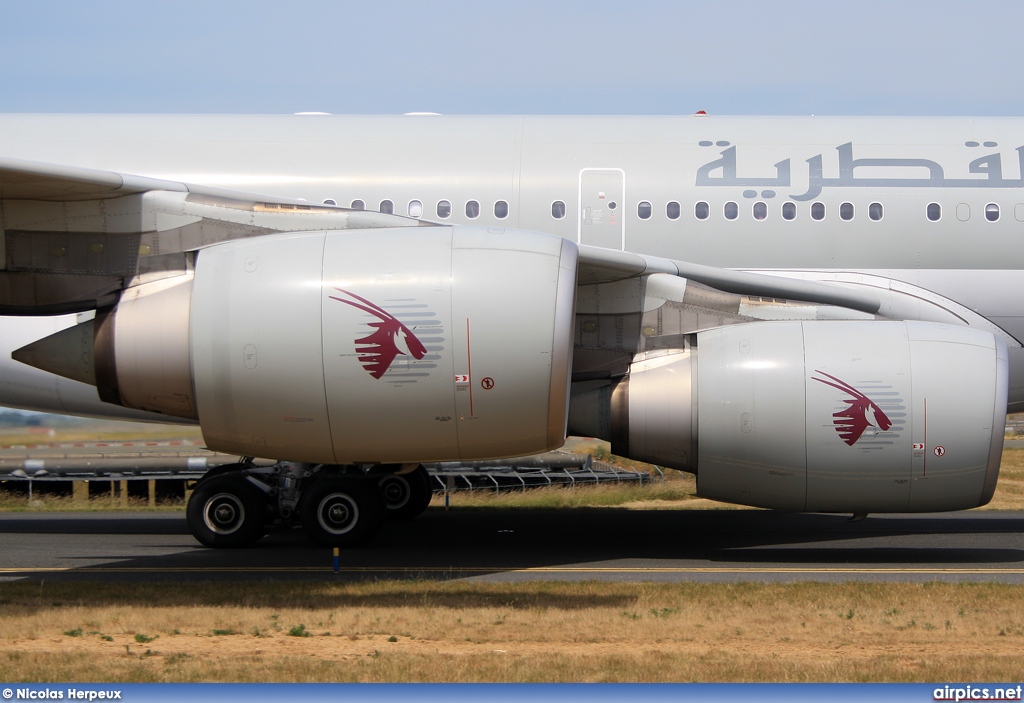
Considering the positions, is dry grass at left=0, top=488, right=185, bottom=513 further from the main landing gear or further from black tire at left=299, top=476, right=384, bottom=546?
black tire at left=299, top=476, right=384, bottom=546

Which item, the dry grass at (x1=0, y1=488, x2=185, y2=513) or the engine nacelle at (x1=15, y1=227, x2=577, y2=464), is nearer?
the engine nacelle at (x1=15, y1=227, x2=577, y2=464)

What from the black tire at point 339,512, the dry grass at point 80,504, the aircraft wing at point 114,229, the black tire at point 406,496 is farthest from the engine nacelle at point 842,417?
the dry grass at point 80,504

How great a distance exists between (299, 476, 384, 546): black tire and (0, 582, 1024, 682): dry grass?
7.33ft

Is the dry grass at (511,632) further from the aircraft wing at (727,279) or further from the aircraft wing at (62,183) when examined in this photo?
the aircraft wing at (62,183)

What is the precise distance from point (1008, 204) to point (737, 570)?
642 centimetres

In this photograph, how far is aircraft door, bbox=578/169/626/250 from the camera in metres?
15.4

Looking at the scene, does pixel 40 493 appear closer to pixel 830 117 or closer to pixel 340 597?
pixel 340 597

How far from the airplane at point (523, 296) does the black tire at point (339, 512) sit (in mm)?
34

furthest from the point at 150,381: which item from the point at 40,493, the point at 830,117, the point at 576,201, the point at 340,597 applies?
the point at 40,493

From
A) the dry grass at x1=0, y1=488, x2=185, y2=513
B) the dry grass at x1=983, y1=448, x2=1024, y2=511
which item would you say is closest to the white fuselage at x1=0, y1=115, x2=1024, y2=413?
the dry grass at x1=983, y1=448, x2=1024, y2=511

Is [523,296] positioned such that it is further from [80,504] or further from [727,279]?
[80,504]

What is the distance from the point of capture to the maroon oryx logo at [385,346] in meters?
11.2

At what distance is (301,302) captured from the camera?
37.3 ft

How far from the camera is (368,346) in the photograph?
11219mm
